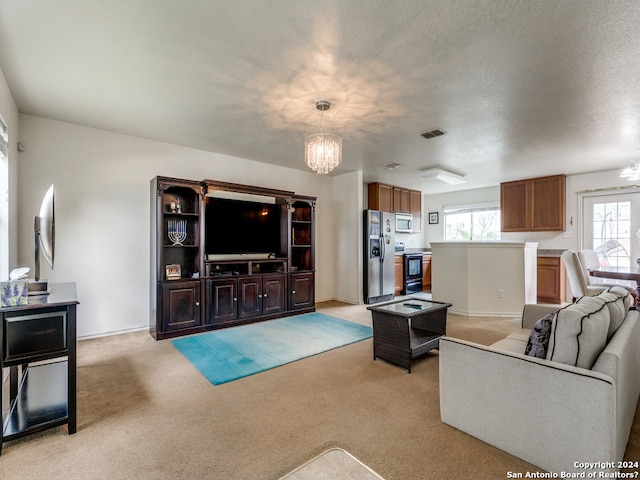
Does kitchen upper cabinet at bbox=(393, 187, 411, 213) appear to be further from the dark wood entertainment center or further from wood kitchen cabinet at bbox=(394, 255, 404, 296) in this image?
the dark wood entertainment center

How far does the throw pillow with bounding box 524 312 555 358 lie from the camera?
1.68 m

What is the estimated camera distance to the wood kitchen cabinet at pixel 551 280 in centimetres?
605

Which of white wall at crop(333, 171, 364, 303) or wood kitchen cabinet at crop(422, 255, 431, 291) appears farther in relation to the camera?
wood kitchen cabinet at crop(422, 255, 431, 291)

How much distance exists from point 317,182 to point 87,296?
4067 mm

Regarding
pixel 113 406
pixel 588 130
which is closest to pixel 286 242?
pixel 113 406

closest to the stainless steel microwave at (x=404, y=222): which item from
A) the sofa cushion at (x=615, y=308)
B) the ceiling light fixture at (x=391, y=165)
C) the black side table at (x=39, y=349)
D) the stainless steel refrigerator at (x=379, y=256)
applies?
the stainless steel refrigerator at (x=379, y=256)

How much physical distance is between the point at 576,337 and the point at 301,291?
3.94 m

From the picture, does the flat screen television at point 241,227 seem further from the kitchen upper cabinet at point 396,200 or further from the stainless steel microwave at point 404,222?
the stainless steel microwave at point 404,222

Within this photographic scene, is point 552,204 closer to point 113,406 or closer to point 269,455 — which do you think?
point 269,455

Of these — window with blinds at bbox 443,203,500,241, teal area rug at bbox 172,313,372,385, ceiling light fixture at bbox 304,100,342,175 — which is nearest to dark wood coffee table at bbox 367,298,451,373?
teal area rug at bbox 172,313,372,385

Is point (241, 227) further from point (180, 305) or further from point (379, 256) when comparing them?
point (379, 256)

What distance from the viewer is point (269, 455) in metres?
1.75

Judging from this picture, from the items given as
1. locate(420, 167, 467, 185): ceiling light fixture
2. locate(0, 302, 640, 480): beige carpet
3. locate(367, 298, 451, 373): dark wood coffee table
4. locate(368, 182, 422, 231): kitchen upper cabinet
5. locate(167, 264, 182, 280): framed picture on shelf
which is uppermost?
locate(420, 167, 467, 185): ceiling light fixture

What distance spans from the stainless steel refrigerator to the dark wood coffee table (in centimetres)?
255
